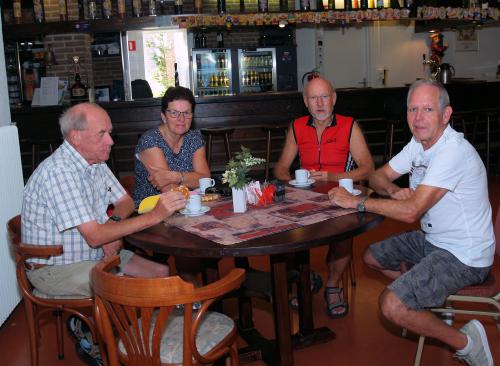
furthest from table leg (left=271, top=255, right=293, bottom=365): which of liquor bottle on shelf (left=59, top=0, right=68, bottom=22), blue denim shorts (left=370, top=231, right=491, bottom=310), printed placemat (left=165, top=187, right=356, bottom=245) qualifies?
liquor bottle on shelf (left=59, top=0, right=68, bottom=22)

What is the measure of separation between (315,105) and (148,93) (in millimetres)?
4861

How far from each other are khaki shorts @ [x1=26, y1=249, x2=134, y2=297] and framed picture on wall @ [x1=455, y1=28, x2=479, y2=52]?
929 centimetres

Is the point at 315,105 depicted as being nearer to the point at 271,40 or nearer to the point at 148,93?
the point at 148,93

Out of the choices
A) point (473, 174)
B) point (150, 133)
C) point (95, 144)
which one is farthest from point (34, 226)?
point (473, 174)

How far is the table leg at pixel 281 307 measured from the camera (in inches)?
95.7

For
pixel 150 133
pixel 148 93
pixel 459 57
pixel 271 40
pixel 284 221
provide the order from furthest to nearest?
pixel 459 57, pixel 271 40, pixel 148 93, pixel 150 133, pixel 284 221

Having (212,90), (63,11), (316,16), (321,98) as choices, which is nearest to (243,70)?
(212,90)

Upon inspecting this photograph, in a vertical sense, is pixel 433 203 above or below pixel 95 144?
below

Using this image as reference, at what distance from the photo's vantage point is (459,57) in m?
10.2

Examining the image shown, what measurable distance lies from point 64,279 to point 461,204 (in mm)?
1726

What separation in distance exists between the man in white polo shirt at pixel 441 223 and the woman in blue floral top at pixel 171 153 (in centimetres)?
113

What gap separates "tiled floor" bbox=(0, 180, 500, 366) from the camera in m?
2.78

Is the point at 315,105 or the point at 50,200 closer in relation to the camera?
the point at 50,200

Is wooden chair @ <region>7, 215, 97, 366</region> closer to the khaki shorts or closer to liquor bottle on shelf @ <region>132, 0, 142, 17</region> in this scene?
the khaki shorts
